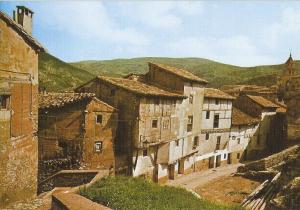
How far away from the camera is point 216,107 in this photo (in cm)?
4006

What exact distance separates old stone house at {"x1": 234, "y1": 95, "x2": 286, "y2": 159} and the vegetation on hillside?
32.3m

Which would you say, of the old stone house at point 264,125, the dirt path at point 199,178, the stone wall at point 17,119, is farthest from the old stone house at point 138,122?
the old stone house at point 264,125

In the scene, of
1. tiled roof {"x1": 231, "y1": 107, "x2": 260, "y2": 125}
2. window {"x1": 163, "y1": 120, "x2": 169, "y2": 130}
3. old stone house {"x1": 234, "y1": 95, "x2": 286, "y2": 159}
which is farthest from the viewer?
old stone house {"x1": 234, "y1": 95, "x2": 286, "y2": 159}

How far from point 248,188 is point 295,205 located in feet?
40.9

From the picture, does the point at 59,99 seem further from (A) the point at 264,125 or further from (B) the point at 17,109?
(A) the point at 264,125

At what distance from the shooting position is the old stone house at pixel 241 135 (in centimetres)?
4397

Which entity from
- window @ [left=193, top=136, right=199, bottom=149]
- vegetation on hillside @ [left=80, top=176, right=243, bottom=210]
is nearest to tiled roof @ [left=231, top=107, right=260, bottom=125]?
window @ [left=193, top=136, right=199, bottom=149]

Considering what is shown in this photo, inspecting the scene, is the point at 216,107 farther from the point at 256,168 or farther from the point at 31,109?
the point at 31,109

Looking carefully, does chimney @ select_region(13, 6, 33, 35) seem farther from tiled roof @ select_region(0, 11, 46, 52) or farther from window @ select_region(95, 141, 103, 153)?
window @ select_region(95, 141, 103, 153)

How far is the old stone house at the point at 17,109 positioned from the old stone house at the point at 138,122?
1054cm

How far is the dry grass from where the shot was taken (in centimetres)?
2609

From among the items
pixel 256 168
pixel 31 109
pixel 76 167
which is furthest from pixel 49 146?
pixel 256 168

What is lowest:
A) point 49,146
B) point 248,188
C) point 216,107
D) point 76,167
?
point 248,188

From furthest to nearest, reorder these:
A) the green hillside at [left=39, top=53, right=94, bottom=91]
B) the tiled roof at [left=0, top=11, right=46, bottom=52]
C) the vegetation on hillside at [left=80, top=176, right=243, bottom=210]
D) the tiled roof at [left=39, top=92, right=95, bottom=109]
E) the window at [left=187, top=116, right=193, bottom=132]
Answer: the green hillside at [left=39, top=53, right=94, bottom=91] → the window at [left=187, top=116, right=193, bottom=132] → the tiled roof at [left=39, top=92, right=95, bottom=109] → the tiled roof at [left=0, top=11, right=46, bottom=52] → the vegetation on hillside at [left=80, top=176, right=243, bottom=210]
